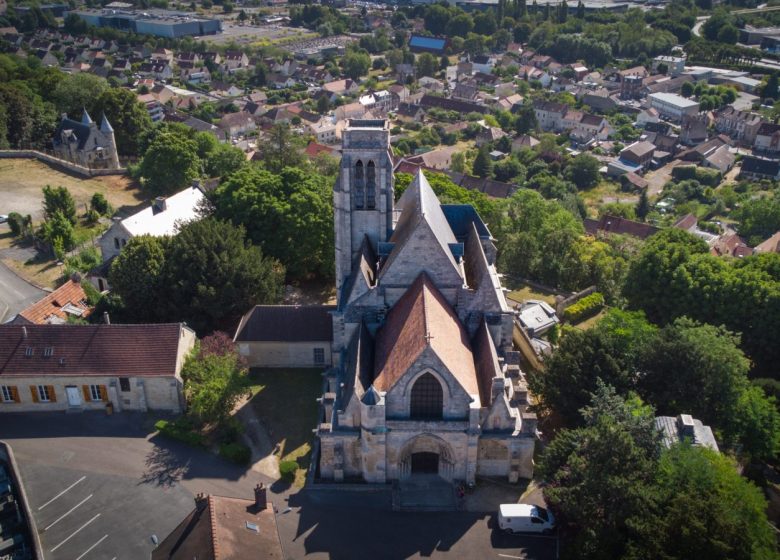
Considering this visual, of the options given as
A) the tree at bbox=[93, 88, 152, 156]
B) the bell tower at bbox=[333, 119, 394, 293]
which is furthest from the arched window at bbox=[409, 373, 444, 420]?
the tree at bbox=[93, 88, 152, 156]

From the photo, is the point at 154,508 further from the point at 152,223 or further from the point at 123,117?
the point at 123,117

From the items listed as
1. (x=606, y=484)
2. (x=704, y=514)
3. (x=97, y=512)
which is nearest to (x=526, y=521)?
(x=606, y=484)

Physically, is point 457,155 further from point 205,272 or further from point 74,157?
point 205,272

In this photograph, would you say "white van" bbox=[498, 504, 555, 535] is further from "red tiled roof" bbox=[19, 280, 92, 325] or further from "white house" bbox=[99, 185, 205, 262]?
"white house" bbox=[99, 185, 205, 262]

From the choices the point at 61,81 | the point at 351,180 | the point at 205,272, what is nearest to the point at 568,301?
the point at 351,180

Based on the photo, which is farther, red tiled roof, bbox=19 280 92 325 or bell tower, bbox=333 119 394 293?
red tiled roof, bbox=19 280 92 325

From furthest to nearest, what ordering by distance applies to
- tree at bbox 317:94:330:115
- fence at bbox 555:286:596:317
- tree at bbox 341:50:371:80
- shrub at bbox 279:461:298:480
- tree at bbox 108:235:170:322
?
tree at bbox 341:50:371:80 < tree at bbox 317:94:330:115 < fence at bbox 555:286:596:317 < tree at bbox 108:235:170:322 < shrub at bbox 279:461:298:480
